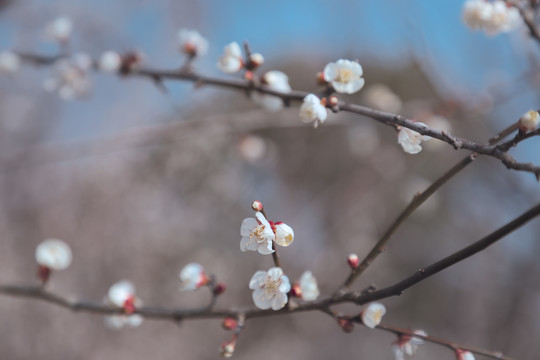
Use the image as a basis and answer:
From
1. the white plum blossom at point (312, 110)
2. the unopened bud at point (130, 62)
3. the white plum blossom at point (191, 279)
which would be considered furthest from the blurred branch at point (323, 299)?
the unopened bud at point (130, 62)

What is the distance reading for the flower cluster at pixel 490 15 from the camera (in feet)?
5.29

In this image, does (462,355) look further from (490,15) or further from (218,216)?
(218,216)

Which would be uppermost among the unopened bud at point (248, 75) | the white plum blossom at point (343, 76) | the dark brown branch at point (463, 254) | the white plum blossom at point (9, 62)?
the white plum blossom at point (9, 62)

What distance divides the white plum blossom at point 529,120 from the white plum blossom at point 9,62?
7.47ft

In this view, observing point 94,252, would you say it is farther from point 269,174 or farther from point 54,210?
point 269,174

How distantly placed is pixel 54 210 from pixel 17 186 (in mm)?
472

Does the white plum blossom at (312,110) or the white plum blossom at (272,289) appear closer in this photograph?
the white plum blossom at (272,289)

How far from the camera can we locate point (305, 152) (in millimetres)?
7277

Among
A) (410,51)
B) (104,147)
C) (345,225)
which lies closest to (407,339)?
(410,51)

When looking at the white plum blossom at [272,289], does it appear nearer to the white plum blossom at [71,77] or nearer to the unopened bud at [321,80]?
the unopened bud at [321,80]

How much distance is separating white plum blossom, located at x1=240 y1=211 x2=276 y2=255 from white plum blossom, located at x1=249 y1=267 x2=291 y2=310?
6 centimetres

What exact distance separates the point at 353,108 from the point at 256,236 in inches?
17.3

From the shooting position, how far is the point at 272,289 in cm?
102

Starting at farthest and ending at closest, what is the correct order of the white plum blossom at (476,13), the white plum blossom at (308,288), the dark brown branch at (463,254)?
the white plum blossom at (476,13) < the white plum blossom at (308,288) < the dark brown branch at (463,254)
